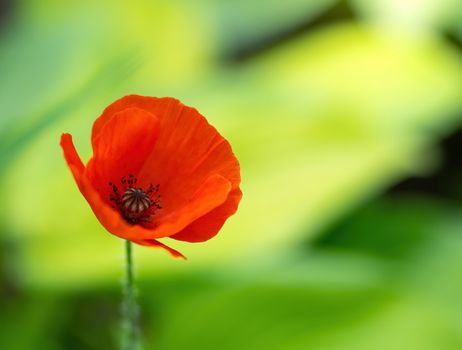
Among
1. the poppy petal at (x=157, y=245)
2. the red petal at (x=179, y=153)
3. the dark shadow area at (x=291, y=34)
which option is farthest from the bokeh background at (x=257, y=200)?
the dark shadow area at (x=291, y=34)

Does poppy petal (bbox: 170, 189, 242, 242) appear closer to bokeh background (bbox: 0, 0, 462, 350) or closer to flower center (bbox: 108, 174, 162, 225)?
flower center (bbox: 108, 174, 162, 225)

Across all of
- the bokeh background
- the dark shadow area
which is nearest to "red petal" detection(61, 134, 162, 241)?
the bokeh background

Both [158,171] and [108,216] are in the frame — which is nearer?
[108,216]

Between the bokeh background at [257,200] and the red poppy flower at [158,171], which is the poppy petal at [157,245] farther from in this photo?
the bokeh background at [257,200]

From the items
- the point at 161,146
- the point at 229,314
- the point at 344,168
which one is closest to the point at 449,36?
the point at 344,168

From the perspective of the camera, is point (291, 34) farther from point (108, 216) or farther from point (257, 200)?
point (108, 216)

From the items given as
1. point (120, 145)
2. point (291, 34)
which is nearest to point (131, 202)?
point (120, 145)

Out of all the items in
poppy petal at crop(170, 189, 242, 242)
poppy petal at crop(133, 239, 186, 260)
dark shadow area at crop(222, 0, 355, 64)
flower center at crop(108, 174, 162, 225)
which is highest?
dark shadow area at crop(222, 0, 355, 64)
